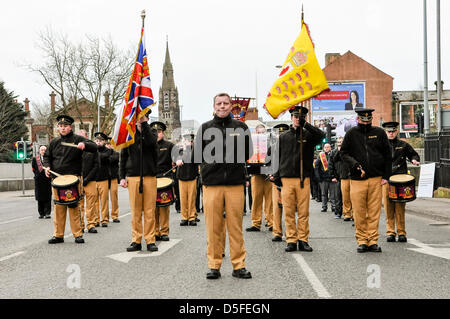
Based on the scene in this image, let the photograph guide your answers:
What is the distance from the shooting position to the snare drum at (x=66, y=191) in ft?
31.1

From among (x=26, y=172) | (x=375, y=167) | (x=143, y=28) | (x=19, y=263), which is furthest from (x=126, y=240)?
(x=26, y=172)

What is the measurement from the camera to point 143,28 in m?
9.69

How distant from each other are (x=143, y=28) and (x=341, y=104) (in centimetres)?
4657

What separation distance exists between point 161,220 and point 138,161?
5.38 ft

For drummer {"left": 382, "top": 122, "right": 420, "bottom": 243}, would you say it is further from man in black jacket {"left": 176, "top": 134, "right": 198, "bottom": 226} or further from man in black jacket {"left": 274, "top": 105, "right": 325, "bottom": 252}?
man in black jacket {"left": 176, "top": 134, "right": 198, "bottom": 226}

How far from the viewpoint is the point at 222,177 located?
22.0 ft

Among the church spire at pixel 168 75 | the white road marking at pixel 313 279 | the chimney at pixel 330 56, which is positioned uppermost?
the church spire at pixel 168 75

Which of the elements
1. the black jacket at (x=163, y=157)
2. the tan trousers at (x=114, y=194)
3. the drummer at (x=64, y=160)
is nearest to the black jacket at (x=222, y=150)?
the drummer at (x=64, y=160)

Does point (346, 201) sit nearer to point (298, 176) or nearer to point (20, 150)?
point (298, 176)

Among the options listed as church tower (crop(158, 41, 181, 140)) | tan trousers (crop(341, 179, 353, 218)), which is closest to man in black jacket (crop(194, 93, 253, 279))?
tan trousers (crop(341, 179, 353, 218))

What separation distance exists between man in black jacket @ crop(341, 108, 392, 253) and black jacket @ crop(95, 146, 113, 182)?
6.22 m


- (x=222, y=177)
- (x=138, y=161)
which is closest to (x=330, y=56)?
(x=138, y=161)

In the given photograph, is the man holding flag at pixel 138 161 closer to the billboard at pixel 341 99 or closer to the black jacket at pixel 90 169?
the black jacket at pixel 90 169
